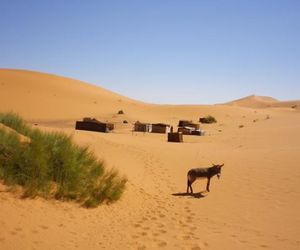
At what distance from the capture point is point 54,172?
27.1ft

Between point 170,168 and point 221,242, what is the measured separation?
23.4 ft

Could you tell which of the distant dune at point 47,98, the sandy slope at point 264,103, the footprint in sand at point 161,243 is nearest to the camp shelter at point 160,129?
the distant dune at point 47,98

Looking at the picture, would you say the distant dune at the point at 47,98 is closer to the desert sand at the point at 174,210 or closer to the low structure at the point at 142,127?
the low structure at the point at 142,127

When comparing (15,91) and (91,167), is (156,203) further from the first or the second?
(15,91)

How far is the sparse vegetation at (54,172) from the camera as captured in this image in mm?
7590

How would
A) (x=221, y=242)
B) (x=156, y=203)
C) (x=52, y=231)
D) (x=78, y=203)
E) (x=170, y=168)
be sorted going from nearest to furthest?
(x=52, y=231)
(x=221, y=242)
(x=78, y=203)
(x=156, y=203)
(x=170, y=168)

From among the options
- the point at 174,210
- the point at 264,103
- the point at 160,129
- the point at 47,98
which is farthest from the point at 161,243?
the point at 264,103

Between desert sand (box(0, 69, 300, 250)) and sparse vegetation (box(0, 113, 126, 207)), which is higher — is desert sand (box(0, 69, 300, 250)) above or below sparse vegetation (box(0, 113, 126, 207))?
below

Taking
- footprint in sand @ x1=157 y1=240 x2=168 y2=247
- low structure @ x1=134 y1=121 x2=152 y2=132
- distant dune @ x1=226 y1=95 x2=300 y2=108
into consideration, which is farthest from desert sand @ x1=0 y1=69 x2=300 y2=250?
distant dune @ x1=226 y1=95 x2=300 y2=108

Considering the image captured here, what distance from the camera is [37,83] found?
6625 cm

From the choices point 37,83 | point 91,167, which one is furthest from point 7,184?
point 37,83

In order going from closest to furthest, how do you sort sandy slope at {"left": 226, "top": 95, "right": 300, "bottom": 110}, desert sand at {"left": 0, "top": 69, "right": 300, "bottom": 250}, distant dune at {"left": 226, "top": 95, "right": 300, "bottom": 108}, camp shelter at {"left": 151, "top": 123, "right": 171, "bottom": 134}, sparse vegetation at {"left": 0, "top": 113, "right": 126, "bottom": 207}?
desert sand at {"left": 0, "top": 69, "right": 300, "bottom": 250} < sparse vegetation at {"left": 0, "top": 113, "right": 126, "bottom": 207} < camp shelter at {"left": 151, "top": 123, "right": 171, "bottom": 134} < sandy slope at {"left": 226, "top": 95, "right": 300, "bottom": 110} < distant dune at {"left": 226, "top": 95, "right": 300, "bottom": 108}

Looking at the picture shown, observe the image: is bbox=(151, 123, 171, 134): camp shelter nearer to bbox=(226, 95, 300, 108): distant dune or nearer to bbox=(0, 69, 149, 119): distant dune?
bbox=(0, 69, 149, 119): distant dune

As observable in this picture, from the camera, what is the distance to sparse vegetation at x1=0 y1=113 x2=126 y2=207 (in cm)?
759
